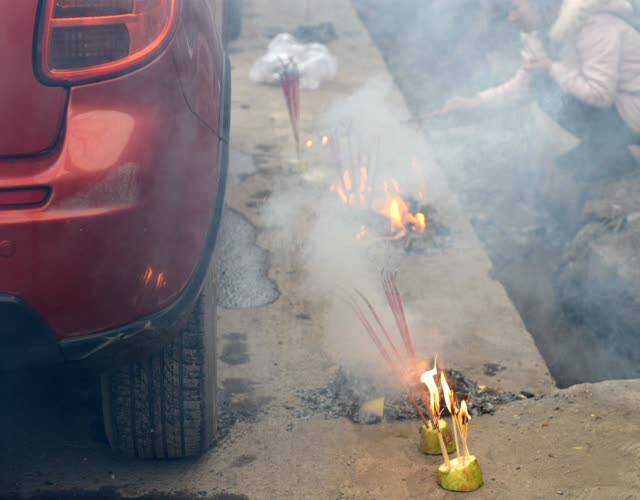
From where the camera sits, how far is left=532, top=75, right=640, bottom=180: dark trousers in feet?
19.1

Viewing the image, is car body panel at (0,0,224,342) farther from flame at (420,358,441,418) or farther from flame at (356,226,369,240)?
flame at (356,226,369,240)

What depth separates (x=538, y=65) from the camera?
6.16m

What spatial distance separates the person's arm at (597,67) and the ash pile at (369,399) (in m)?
2.42

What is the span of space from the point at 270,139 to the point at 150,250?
4.63 metres

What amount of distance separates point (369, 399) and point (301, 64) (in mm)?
5451

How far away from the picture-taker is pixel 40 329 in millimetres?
2625

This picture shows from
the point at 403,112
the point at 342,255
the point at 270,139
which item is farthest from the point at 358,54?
the point at 342,255

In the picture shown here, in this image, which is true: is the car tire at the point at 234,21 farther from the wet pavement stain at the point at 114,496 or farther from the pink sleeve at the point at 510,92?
the wet pavement stain at the point at 114,496

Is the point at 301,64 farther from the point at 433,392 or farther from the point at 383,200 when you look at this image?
the point at 433,392

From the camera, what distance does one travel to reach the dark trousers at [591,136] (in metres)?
5.82

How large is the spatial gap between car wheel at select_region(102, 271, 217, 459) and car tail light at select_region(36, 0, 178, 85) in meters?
0.89

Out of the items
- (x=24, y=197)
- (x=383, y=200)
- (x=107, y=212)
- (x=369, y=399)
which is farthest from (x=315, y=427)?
(x=383, y=200)

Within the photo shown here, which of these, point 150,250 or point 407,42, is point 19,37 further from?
point 407,42

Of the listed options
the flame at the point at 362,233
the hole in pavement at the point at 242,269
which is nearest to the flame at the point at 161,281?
the hole in pavement at the point at 242,269
